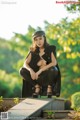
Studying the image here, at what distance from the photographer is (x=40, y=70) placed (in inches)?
456

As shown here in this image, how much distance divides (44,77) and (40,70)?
213mm

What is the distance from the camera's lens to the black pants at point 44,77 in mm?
11469

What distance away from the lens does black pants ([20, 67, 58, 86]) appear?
1147cm

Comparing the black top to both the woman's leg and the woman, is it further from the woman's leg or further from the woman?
the woman's leg

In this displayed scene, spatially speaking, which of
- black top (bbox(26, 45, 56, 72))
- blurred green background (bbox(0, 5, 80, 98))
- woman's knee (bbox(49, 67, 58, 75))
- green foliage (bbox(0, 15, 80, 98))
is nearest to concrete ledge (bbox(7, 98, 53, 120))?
woman's knee (bbox(49, 67, 58, 75))

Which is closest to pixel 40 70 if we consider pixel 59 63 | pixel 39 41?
Result: pixel 39 41

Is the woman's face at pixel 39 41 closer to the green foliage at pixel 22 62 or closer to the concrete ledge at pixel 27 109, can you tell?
the concrete ledge at pixel 27 109

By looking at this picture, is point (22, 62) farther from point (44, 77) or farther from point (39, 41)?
point (44, 77)

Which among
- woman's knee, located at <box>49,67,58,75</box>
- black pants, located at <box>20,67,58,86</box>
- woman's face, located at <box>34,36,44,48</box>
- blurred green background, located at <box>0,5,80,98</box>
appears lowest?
black pants, located at <box>20,67,58,86</box>

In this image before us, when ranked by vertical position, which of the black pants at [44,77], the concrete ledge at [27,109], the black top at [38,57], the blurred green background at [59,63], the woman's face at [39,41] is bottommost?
the concrete ledge at [27,109]

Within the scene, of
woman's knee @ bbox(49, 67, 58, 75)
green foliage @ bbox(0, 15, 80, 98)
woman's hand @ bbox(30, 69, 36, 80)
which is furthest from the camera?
green foliage @ bbox(0, 15, 80, 98)

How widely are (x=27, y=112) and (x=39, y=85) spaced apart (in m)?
1.83

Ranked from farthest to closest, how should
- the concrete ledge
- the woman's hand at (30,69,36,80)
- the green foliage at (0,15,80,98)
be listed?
the green foliage at (0,15,80,98)
the woman's hand at (30,69,36,80)
the concrete ledge

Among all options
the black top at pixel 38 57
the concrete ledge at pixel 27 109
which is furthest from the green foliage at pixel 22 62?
the concrete ledge at pixel 27 109
